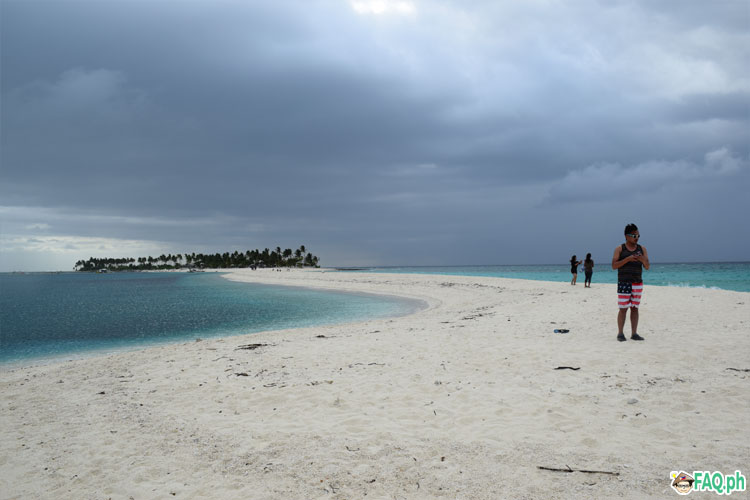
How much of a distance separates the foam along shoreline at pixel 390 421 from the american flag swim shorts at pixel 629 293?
1069 mm

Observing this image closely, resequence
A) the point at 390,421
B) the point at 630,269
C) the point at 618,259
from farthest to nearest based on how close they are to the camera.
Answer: the point at 618,259 → the point at 630,269 → the point at 390,421

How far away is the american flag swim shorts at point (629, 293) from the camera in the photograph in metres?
10.1

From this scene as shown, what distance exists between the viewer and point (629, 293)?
10180 millimetres

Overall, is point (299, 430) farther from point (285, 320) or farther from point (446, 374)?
point (285, 320)

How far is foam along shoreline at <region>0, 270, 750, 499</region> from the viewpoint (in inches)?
176

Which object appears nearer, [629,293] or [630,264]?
[630,264]

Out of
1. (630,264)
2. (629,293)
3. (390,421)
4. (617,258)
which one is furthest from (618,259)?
(390,421)

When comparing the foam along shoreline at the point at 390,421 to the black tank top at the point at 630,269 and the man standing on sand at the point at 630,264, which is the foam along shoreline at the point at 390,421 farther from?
the black tank top at the point at 630,269

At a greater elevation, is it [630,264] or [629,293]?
[630,264]

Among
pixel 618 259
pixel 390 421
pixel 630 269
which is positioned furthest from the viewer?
pixel 618 259

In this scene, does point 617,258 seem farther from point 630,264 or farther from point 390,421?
point 390,421

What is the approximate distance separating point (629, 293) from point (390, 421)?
7.65 m

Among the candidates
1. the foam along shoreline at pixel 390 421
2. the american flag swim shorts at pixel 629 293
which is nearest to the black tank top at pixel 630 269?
the american flag swim shorts at pixel 629 293

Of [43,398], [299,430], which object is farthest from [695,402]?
[43,398]
